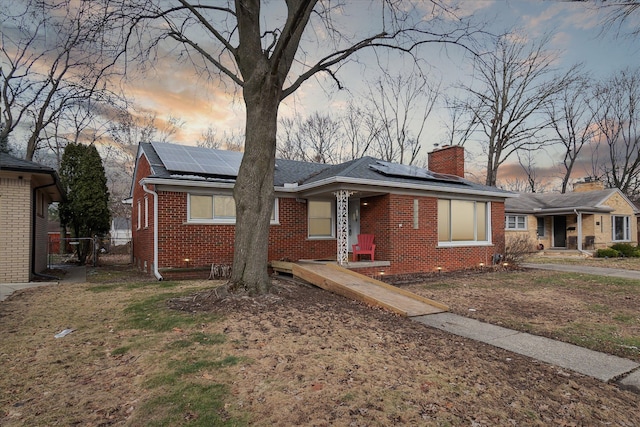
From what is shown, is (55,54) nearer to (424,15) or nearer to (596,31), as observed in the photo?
(424,15)

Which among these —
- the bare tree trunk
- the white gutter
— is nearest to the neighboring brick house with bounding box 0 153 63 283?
the white gutter

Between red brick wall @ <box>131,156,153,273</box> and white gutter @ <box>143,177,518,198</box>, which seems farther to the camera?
red brick wall @ <box>131,156,153,273</box>

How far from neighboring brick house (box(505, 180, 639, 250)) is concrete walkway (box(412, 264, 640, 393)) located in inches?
723

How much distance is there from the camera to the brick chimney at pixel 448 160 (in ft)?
49.8

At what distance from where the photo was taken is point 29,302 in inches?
263

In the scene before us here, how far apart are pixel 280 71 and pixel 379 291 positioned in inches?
201

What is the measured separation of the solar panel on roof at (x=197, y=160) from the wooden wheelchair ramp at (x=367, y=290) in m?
4.37

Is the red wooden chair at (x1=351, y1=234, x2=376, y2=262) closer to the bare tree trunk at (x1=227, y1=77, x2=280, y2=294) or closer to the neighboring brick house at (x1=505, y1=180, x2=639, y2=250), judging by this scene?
the bare tree trunk at (x1=227, y1=77, x2=280, y2=294)

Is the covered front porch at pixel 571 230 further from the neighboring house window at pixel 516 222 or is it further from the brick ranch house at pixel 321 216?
the brick ranch house at pixel 321 216

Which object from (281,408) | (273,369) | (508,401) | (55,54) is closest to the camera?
(281,408)

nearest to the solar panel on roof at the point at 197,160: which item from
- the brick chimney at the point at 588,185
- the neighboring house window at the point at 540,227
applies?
the neighboring house window at the point at 540,227

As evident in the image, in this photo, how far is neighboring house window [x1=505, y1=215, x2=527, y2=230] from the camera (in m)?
21.9

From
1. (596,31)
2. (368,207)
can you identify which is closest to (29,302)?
(368,207)

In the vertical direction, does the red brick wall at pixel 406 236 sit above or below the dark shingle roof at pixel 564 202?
below
